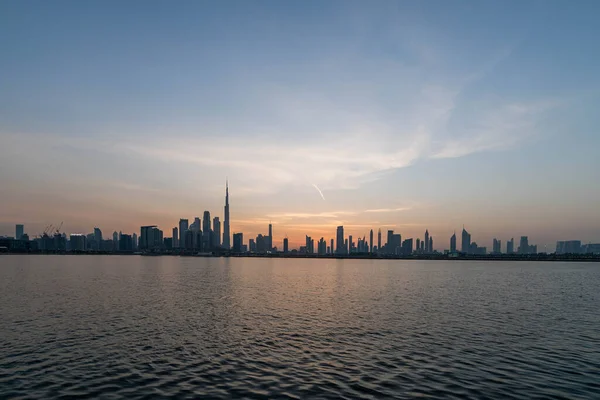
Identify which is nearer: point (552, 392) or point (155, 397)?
point (155, 397)

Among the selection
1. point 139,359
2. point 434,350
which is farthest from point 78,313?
point 434,350

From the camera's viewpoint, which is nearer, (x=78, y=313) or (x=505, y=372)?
(x=505, y=372)

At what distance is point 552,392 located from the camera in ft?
89.8

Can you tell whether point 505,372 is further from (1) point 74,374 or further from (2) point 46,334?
(2) point 46,334

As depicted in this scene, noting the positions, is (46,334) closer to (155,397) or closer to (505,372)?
(155,397)

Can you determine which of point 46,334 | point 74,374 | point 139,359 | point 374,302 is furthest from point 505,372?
point 46,334

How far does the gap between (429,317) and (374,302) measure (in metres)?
18.0

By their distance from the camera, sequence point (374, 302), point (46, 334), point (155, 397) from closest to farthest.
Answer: point (155, 397)
point (46, 334)
point (374, 302)

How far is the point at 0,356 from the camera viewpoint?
111ft

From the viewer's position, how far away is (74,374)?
29938mm

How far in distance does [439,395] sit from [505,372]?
30.4 feet

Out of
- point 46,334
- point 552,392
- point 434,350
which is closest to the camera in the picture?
point 552,392

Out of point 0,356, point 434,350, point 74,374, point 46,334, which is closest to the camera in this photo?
point 74,374

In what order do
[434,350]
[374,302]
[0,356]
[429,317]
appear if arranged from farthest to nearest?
1. [374,302]
2. [429,317]
3. [434,350]
4. [0,356]
